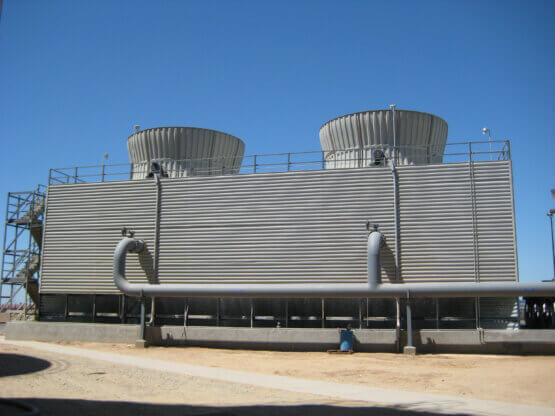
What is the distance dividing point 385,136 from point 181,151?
12.7 m

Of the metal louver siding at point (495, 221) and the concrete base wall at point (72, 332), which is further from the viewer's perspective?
the concrete base wall at point (72, 332)

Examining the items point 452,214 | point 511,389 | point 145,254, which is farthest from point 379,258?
point 145,254

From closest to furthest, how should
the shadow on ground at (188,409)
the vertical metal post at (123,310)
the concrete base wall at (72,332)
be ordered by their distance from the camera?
1. the shadow on ground at (188,409)
2. the concrete base wall at (72,332)
3. the vertical metal post at (123,310)

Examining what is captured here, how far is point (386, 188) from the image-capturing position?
91.6 ft

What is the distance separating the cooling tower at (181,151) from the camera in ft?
112

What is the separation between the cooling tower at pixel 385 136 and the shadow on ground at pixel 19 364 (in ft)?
60.3

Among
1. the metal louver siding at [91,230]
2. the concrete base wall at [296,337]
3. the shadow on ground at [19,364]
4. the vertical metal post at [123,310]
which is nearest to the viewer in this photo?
the shadow on ground at [19,364]

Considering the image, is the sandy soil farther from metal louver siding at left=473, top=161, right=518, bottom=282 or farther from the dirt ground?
metal louver siding at left=473, top=161, right=518, bottom=282

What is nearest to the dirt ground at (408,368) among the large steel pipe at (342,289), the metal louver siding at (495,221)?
the large steel pipe at (342,289)

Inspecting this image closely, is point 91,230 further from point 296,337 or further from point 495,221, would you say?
point 495,221

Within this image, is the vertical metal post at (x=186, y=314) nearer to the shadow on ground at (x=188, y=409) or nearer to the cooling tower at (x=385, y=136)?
the cooling tower at (x=385, y=136)

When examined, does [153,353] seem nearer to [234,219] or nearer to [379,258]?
[234,219]

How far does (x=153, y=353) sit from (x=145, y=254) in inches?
279

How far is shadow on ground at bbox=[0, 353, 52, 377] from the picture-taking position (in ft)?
53.3
